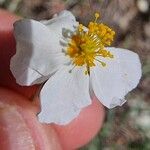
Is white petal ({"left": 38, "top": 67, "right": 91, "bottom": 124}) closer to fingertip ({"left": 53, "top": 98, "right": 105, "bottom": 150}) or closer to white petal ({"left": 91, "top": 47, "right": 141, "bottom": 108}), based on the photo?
white petal ({"left": 91, "top": 47, "right": 141, "bottom": 108})

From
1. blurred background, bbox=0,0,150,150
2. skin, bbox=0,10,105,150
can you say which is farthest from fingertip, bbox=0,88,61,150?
blurred background, bbox=0,0,150,150

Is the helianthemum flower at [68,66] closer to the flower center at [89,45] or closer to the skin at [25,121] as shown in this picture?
the flower center at [89,45]

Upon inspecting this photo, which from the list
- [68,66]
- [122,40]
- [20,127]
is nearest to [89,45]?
[68,66]

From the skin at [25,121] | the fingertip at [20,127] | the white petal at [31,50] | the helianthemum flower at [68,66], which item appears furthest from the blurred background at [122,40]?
the white petal at [31,50]

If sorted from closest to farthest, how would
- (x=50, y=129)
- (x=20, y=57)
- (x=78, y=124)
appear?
1. (x=20, y=57)
2. (x=50, y=129)
3. (x=78, y=124)

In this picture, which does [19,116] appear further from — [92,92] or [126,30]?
[126,30]

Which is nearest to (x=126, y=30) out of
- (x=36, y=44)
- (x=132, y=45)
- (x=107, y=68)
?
(x=132, y=45)
